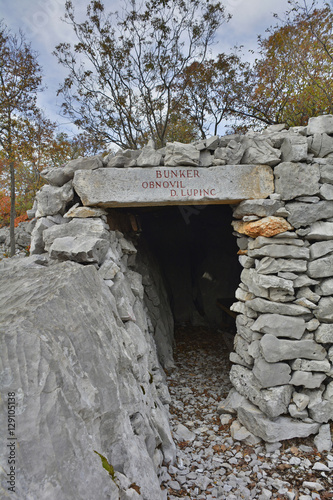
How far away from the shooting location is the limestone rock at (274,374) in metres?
3.40

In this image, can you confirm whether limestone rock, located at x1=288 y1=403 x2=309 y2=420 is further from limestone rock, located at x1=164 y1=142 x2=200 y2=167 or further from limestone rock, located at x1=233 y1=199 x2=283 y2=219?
limestone rock, located at x1=164 y1=142 x2=200 y2=167

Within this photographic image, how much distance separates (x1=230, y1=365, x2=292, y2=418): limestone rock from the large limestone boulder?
4.07 ft

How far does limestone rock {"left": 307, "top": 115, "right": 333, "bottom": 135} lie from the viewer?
3.46 meters

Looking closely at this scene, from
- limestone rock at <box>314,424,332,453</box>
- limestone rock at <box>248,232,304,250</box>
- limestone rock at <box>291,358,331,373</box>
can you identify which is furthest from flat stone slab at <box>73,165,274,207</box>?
limestone rock at <box>314,424,332,453</box>

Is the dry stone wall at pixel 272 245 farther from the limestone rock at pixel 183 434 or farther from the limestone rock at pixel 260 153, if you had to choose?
the limestone rock at pixel 183 434

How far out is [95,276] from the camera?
2814mm

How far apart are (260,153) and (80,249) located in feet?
7.29

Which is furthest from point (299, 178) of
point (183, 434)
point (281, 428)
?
point (183, 434)

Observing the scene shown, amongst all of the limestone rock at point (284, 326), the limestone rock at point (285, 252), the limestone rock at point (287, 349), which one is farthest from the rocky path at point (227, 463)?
the limestone rock at point (285, 252)

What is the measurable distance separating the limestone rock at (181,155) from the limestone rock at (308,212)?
1.20 metres

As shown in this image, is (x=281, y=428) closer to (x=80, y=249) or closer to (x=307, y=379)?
(x=307, y=379)

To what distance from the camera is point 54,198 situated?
3760mm

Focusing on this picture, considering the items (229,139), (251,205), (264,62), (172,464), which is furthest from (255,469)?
(264,62)

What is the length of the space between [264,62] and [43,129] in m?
5.59
